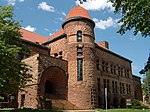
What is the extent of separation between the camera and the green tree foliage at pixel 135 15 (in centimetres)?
1165

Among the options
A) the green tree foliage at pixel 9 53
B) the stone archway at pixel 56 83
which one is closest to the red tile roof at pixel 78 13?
the stone archway at pixel 56 83

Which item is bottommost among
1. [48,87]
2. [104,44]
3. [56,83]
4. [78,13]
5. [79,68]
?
[48,87]

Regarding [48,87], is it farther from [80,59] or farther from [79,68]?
[80,59]

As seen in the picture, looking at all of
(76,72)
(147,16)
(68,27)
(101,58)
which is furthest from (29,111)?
(101,58)

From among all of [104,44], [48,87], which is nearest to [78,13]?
[48,87]

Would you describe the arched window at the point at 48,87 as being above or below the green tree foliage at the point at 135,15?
below

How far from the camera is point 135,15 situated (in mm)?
12406

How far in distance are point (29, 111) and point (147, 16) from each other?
12.8 metres

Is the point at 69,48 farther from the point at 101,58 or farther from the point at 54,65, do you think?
the point at 101,58

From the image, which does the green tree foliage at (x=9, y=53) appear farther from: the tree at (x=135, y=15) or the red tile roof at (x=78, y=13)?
the red tile roof at (x=78, y=13)

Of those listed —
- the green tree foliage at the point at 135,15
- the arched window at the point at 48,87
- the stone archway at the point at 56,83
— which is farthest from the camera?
the arched window at the point at 48,87

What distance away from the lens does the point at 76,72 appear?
28281 mm

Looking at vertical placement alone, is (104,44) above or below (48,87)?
above

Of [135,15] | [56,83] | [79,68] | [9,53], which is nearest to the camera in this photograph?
[135,15]
